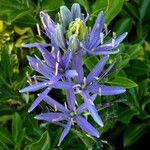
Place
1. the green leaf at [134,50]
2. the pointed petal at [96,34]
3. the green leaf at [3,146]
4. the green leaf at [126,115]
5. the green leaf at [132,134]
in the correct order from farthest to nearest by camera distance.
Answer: the green leaf at [132,134] < the green leaf at [126,115] < the green leaf at [134,50] < the green leaf at [3,146] < the pointed petal at [96,34]

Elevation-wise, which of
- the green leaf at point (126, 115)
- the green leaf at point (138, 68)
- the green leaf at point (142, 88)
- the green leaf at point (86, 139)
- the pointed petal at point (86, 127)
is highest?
the pointed petal at point (86, 127)

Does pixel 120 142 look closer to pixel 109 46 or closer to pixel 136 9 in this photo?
pixel 136 9

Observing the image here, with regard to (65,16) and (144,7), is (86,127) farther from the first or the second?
(144,7)

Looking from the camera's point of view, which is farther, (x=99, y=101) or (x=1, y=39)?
(x=1, y=39)

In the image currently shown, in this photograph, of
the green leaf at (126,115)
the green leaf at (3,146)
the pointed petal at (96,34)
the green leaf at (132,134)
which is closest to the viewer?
the pointed petal at (96,34)

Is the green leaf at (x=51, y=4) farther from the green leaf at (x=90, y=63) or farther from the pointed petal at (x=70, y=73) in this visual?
the pointed petal at (x=70, y=73)

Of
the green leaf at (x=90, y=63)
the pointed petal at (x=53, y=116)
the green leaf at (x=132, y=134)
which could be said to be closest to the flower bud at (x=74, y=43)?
the pointed petal at (x=53, y=116)

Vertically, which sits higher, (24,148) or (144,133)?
(24,148)

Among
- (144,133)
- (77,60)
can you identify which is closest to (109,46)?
(77,60)
